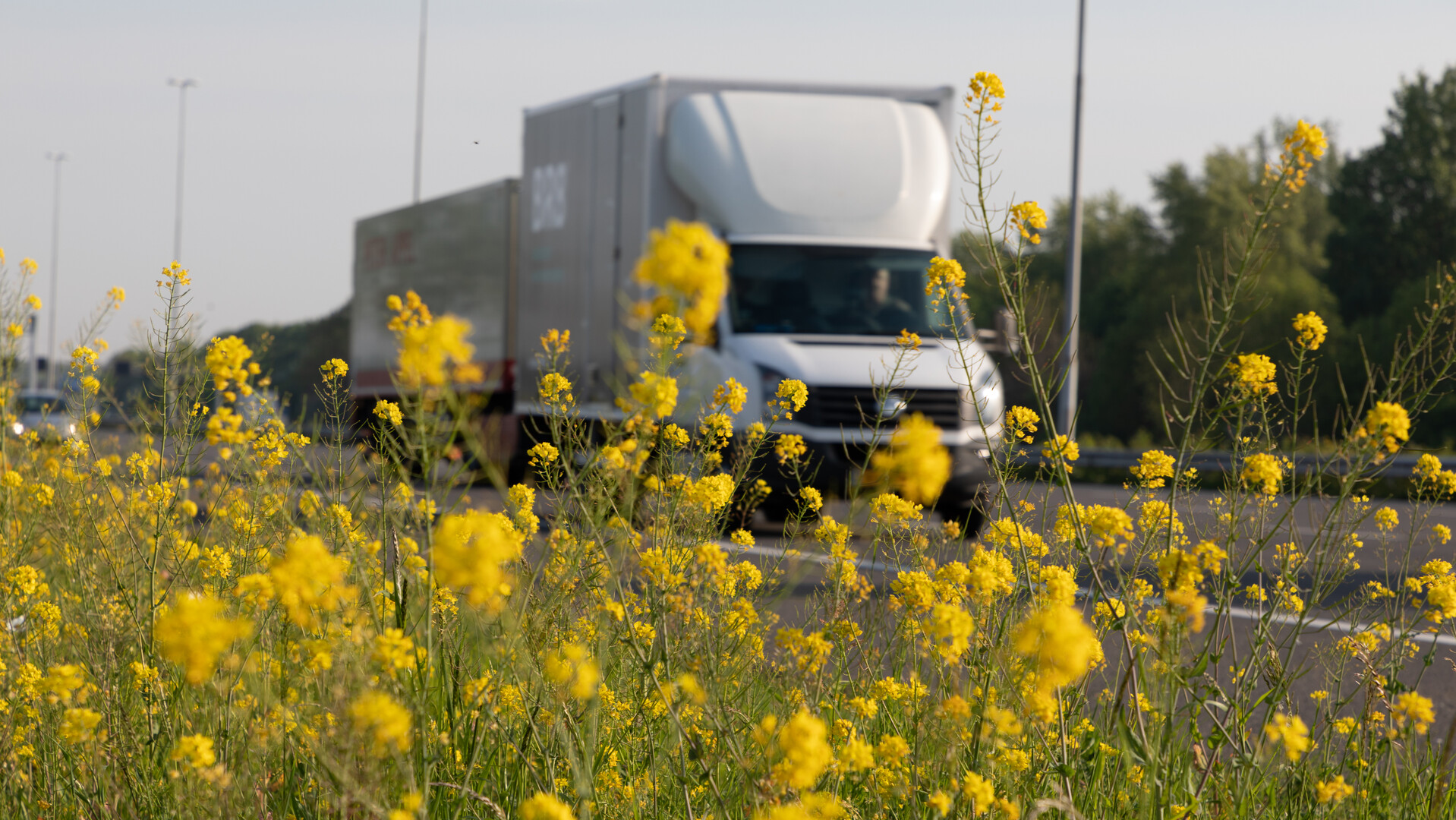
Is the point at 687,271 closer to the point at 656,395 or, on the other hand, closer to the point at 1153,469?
the point at 656,395

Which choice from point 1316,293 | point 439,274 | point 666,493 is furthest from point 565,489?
point 1316,293

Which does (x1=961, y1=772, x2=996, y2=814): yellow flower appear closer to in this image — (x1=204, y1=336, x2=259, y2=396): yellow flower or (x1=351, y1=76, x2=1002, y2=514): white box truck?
(x1=204, y1=336, x2=259, y2=396): yellow flower

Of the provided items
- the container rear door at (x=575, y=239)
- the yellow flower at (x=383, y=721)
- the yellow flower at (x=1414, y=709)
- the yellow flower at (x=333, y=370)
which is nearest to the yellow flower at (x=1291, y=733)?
the yellow flower at (x=1414, y=709)

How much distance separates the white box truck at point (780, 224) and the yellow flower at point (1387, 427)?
20.2 ft

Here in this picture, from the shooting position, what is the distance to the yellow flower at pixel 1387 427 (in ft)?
7.18

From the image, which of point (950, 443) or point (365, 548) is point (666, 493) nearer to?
point (365, 548)

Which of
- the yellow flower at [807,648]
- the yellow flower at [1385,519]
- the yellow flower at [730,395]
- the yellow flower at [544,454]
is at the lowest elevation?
the yellow flower at [807,648]

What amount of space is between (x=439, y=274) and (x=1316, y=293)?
3357cm

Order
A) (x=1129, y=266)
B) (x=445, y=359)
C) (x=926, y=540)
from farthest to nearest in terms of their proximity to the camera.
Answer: (x=1129, y=266)
(x=926, y=540)
(x=445, y=359)

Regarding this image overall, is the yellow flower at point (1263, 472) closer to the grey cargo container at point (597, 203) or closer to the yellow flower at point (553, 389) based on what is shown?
the yellow flower at point (553, 389)

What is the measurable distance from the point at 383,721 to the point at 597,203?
9.57 metres

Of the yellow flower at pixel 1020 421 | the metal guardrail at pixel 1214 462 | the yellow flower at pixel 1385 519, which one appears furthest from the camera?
the yellow flower at pixel 1385 519

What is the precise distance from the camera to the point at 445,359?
5.40 feet

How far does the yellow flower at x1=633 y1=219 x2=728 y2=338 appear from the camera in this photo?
53.9 inches
